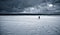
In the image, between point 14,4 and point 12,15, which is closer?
point 14,4

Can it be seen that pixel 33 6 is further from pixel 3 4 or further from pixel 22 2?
pixel 3 4

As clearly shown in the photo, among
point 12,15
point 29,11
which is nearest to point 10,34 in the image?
point 29,11

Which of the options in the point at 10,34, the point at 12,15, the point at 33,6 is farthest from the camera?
the point at 12,15

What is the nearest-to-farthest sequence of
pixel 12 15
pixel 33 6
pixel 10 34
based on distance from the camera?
pixel 10 34 < pixel 33 6 < pixel 12 15

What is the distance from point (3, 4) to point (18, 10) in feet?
0.86

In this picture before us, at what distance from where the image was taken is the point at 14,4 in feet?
4.18

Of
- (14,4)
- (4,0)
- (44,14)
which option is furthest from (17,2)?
(44,14)

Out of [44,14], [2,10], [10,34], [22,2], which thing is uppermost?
[22,2]

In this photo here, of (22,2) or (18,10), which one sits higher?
(22,2)

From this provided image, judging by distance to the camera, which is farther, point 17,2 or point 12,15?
point 12,15

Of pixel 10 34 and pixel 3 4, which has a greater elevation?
pixel 3 4

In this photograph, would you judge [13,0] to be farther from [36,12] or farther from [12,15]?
[36,12]

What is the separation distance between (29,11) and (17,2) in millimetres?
248

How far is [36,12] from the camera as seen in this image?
1284 mm
